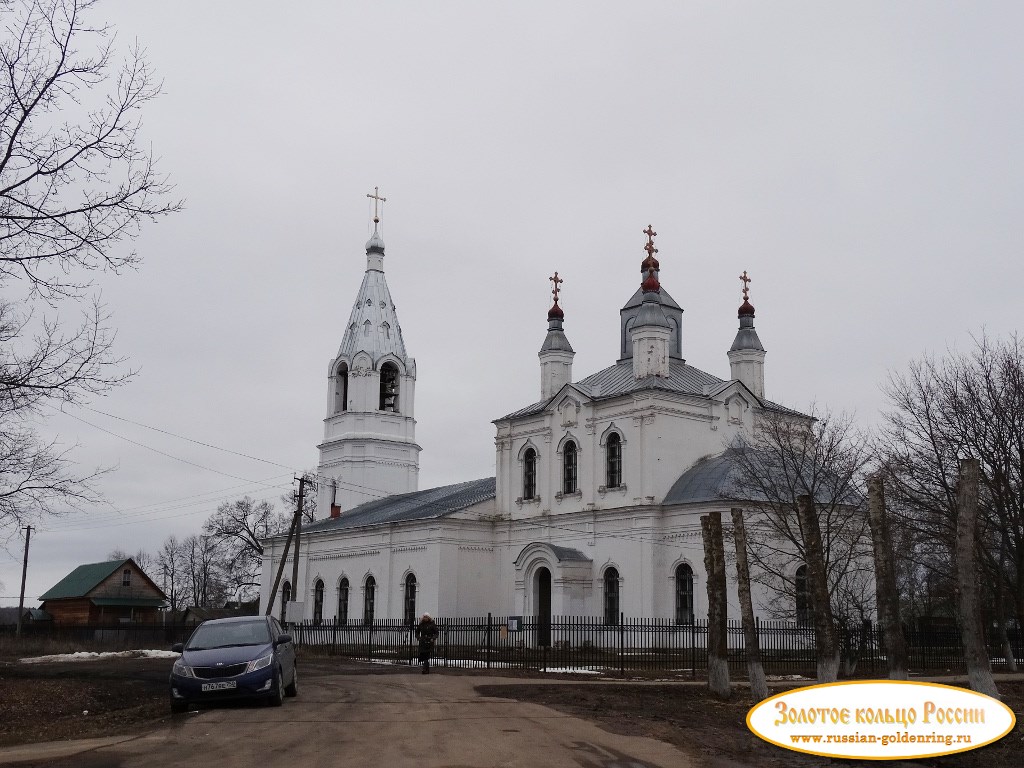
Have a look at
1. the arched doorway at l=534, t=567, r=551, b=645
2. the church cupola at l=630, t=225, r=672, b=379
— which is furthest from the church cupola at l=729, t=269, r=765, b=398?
the arched doorway at l=534, t=567, r=551, b=645

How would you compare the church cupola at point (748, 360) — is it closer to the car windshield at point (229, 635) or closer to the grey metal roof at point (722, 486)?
the grey metal roof at point (722, 486)

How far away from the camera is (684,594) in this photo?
36344mm

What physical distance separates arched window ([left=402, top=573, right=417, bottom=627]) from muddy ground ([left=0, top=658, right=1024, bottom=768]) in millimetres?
19470

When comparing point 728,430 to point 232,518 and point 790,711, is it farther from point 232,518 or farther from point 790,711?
point 232,518

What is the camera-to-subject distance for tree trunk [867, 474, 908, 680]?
17.5m

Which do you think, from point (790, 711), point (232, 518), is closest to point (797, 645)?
point (790, 711)

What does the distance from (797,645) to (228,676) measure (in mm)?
21611

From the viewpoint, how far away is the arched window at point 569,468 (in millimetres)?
41406

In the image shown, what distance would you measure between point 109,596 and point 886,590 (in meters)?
58.3

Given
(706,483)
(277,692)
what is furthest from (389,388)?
(277,692)

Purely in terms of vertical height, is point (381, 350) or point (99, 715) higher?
point (381, 350)

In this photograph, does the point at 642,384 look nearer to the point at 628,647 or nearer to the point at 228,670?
the point at 628,647

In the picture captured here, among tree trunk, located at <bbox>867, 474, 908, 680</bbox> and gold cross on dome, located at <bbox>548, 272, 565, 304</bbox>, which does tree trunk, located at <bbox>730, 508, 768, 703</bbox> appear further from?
gold cross on dome, located at <bbox>548, 272, 565, 304</bbox>

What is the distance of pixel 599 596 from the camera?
38.5 meters
